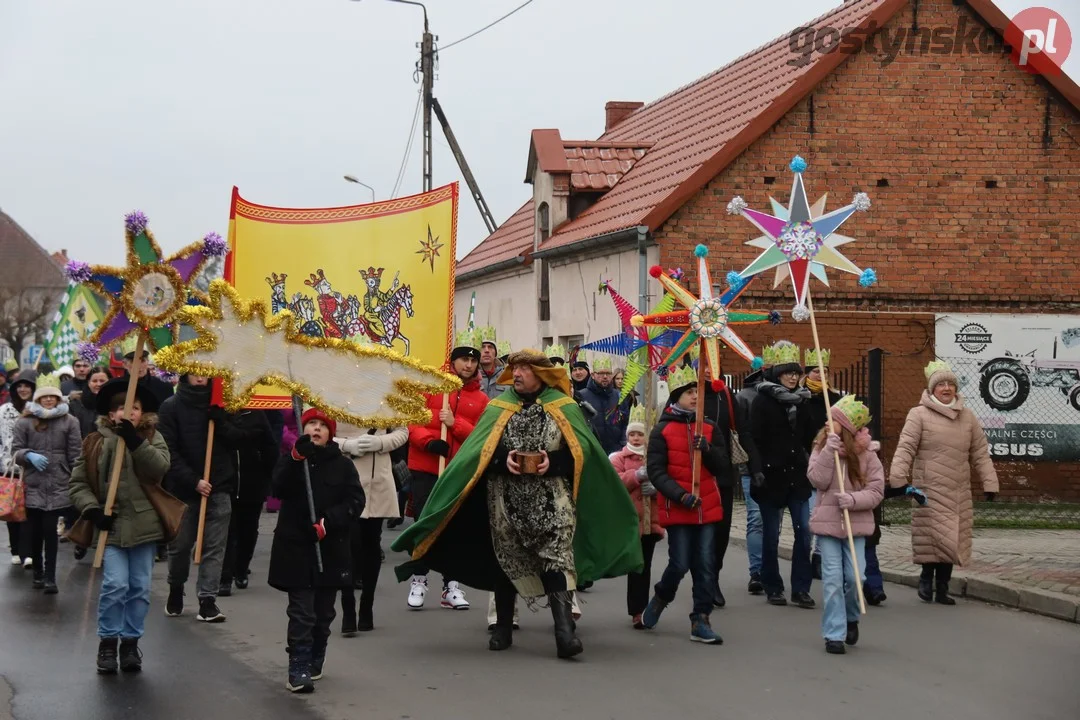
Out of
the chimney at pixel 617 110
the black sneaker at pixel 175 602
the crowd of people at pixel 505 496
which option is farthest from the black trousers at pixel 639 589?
the chimney at pixel 617 110

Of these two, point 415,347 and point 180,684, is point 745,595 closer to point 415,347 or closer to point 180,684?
point 415,347

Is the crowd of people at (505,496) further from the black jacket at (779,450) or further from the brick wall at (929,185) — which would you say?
the brick wall at (929,185)

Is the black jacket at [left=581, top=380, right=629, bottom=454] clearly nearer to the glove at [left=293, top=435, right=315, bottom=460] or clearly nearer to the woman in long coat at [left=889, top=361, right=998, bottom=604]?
the woman in long coat at [left=889, top=361, right=998, bottom=604]

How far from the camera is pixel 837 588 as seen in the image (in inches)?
349

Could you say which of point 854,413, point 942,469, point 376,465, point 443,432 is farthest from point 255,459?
point 942,469

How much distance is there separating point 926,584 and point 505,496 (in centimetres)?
410

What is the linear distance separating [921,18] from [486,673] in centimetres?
1608

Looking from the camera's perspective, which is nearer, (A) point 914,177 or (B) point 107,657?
(B) point 107,657

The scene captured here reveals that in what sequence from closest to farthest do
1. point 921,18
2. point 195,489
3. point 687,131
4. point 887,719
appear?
point 887,719
point 195,489
point 921,18
point 687,131

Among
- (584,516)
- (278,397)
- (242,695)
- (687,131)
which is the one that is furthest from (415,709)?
(687,131)

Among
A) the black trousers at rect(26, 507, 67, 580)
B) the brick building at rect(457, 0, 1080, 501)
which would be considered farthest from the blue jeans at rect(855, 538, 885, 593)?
the brick building at rect(457, 0, 1080, 501)

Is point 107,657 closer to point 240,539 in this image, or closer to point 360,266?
point 240,539

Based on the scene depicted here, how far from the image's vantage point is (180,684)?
7.61 meters

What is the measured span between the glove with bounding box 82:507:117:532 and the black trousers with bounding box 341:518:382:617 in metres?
1.81
